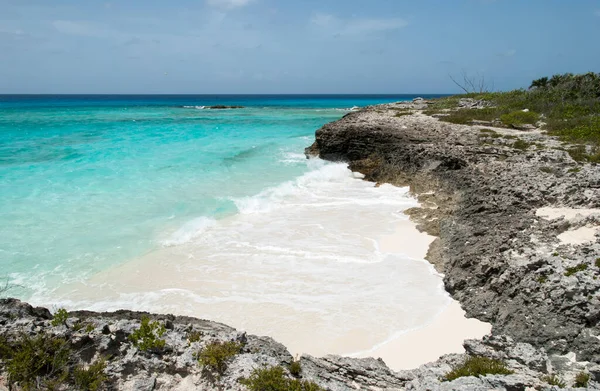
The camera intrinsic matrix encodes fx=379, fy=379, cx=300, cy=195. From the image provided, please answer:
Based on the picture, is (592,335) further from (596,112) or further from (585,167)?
(596,112)

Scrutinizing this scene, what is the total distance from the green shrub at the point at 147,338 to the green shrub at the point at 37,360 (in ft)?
2.83

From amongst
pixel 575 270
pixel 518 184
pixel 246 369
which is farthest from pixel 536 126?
pixel 246 369

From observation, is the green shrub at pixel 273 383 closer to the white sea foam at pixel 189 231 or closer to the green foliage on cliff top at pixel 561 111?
the white sea foam at pixel 189 231

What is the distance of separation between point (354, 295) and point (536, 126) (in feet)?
64.7

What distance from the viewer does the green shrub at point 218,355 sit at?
5.35m

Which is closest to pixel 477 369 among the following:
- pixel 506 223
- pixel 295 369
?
pixel 295 369

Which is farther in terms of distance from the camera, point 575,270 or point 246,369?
point 575,270

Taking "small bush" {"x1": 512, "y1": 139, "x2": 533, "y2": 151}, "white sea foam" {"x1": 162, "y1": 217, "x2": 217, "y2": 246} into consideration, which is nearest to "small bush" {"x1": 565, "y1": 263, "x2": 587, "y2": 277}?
"white sea foam" {"x1": 162, "y1": 217, "x2": 217, "y2": 246}

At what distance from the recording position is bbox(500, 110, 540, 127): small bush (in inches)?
945

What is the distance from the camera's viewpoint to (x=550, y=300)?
770 centimetres

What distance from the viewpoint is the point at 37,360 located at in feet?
16.5

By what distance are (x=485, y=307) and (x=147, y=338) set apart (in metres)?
7.40

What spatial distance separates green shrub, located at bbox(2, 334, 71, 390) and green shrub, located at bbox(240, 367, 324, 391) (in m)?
2.41

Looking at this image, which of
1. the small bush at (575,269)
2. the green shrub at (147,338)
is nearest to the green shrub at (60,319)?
the green shrub at (147,338)
